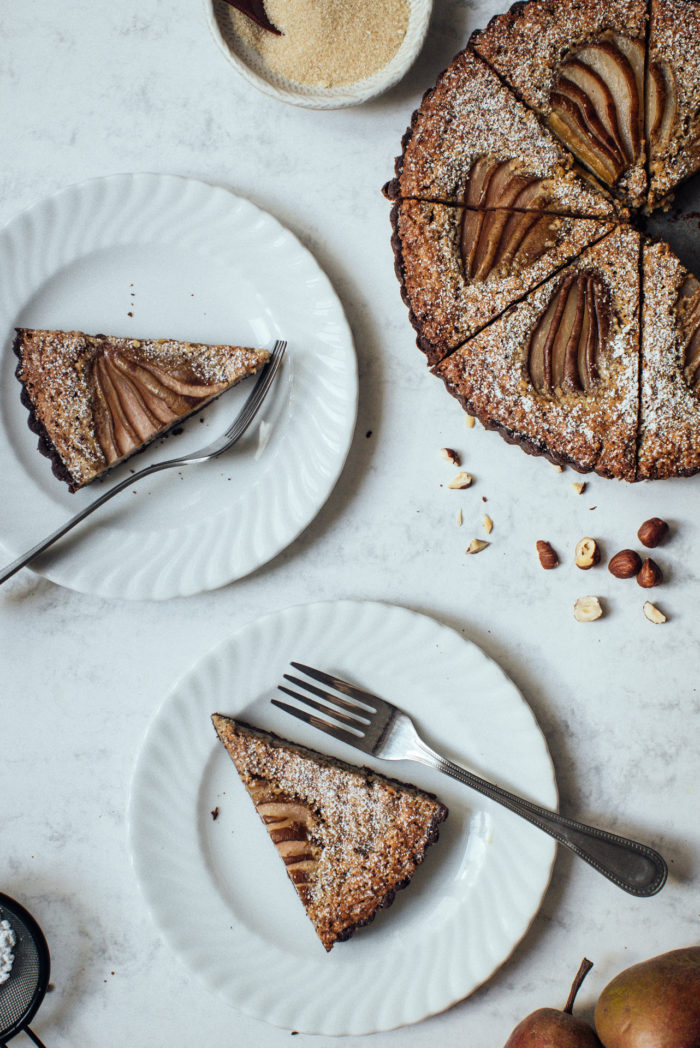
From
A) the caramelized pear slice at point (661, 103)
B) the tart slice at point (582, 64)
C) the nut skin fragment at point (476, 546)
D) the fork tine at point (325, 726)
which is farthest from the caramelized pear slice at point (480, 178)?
the fork tine at point (325, 726)

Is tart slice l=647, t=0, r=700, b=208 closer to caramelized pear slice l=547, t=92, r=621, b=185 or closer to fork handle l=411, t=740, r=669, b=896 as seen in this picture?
caramelized pear slice l=547, t=92, r=621, b=185

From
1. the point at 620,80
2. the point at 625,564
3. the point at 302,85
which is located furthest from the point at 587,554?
the point at 302,85

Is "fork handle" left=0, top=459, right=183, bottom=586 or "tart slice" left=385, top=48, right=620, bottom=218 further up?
"fork handle" left=0, top=459, right=183, bottom=586

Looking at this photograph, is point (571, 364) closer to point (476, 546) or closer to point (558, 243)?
point (558, 243)

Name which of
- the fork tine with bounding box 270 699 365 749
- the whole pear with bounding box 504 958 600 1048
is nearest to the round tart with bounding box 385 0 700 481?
the fork tine with bounding box 270 699 365 749

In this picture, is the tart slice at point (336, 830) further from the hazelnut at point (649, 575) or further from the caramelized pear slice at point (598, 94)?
the caramelized pear slice at point (598, 94)

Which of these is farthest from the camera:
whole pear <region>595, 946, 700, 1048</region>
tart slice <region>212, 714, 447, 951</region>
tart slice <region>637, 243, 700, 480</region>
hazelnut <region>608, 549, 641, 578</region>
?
hazelnut <region>608, 549, 641, 578</region>
